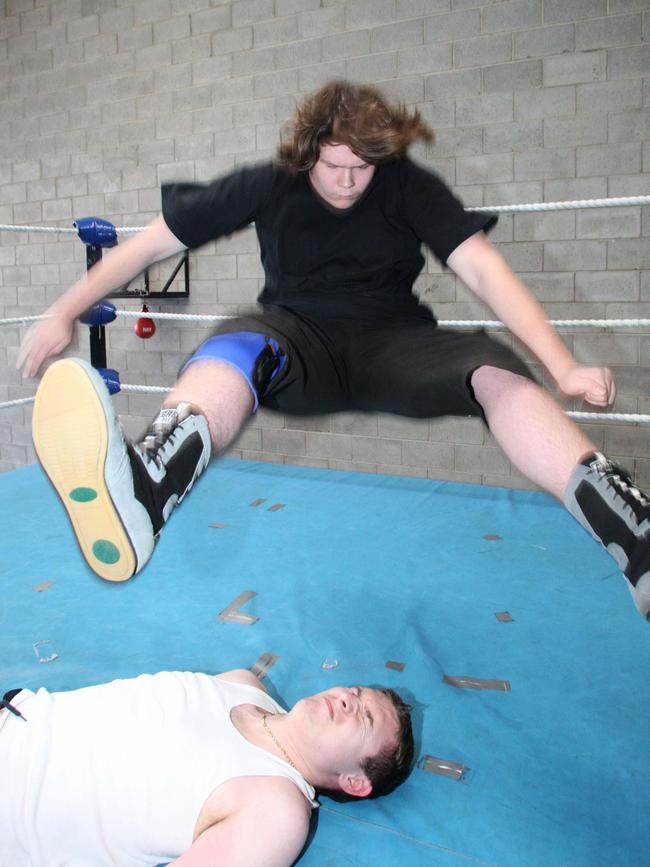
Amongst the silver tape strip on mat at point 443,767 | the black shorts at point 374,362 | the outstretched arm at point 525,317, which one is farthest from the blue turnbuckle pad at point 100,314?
the silver tape strip on mat at point 443,767

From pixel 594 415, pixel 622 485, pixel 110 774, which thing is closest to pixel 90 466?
pixel 110 774

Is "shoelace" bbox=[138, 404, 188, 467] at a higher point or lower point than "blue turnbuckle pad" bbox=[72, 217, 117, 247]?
lower

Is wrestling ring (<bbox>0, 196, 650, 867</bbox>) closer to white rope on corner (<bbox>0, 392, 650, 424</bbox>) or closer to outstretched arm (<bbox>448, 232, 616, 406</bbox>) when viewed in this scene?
white rope on corner (<bbox>0, 392, 650, 424</bbox>)

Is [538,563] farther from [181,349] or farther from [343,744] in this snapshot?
[181,349]

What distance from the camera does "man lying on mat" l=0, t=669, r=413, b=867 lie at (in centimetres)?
103

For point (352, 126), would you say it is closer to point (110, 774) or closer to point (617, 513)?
point (617, 513)

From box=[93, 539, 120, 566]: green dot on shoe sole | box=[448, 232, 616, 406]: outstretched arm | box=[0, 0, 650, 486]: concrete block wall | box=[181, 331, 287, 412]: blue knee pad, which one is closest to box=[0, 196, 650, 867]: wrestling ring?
box=[448, 232, 616, 406]: outstretched arm

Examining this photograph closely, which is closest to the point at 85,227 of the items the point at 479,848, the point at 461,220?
the point at 461,220

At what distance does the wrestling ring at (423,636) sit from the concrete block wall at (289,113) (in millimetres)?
921

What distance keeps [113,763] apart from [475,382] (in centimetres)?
83

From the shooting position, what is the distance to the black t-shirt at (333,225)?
1.45 m

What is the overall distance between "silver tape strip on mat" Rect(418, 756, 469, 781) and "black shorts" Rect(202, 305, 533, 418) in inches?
24.8

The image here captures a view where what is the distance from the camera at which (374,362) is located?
4.36 feet

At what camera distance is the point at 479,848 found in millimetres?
1064
